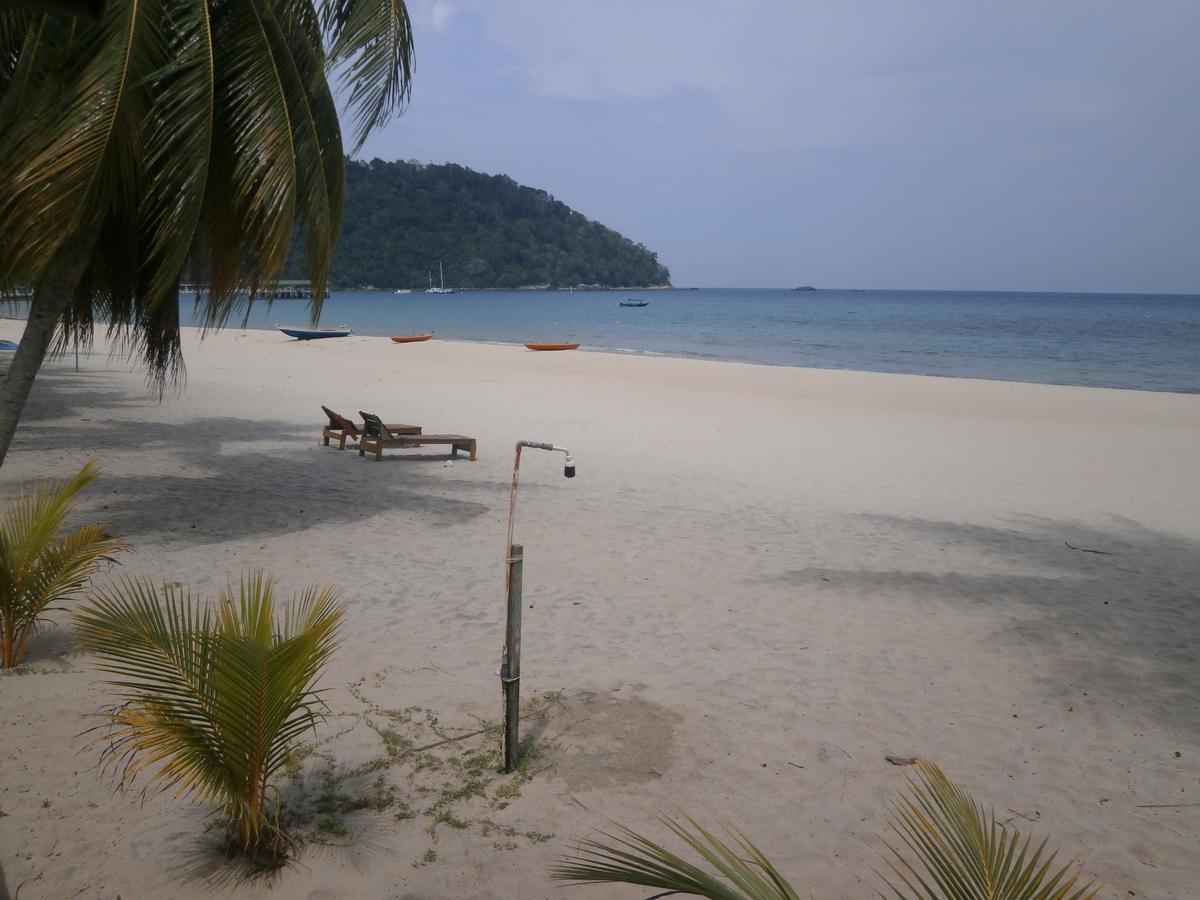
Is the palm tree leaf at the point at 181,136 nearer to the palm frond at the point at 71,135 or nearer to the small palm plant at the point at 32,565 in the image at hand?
the palm frond at the point at 71,135

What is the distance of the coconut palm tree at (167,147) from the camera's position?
5.08 meters

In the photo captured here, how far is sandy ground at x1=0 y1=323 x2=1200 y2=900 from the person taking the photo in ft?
10.1

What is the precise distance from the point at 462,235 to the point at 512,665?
352 feet

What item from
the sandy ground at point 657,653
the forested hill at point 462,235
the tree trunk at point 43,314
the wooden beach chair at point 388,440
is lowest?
the sandy ground at point 657,653

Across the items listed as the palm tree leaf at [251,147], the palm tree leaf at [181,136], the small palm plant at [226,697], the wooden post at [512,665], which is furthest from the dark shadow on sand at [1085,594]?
the palm tree leaf at [181,136]

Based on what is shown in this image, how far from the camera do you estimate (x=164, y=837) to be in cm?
301

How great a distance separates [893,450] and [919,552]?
5356 millimetres

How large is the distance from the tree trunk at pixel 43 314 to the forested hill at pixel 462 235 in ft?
210

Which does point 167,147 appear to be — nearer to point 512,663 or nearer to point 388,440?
point 512,663

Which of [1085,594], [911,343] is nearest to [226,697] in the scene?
[1085,594]

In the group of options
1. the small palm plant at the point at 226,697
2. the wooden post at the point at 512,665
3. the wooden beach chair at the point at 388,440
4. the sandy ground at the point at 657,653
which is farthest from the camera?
→ the wooden beach chair at the point at 388,440

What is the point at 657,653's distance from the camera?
4.81 metres

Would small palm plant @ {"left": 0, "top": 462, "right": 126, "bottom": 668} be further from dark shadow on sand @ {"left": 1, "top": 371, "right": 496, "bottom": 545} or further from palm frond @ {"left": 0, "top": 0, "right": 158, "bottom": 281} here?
dark shadow on sand @ {"left": 1, "top": 371, "right": 496, "bottom": 545}

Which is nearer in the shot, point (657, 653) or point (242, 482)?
point (657, 653)
